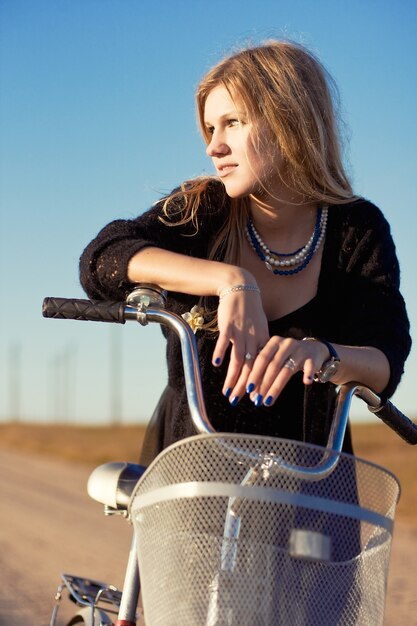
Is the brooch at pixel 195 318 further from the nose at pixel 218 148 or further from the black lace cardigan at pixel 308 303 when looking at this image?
the nose at pixel 218 148

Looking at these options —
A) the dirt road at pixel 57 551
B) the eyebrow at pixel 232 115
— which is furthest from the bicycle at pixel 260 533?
the dirt road at pixel 57 551

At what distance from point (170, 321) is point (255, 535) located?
2.06 feet

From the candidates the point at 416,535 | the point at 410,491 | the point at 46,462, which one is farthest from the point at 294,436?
the point at 46,462

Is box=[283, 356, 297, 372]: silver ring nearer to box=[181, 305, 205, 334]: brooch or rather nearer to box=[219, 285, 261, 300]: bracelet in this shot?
box=[219, 285, 261, 300]: bracelet

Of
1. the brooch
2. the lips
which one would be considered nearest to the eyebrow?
the lips

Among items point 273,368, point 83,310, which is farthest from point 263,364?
point 83,310

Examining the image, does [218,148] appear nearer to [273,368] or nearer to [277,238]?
[277,238]

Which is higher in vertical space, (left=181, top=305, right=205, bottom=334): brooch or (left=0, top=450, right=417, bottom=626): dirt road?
(left=181, top=305, right=205, bottom=334): brooch

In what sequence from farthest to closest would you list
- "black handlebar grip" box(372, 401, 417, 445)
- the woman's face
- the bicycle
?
1. the woman's face
2. "black handlebar grip" box(372, 401, 417, 445)
3. the bicycle

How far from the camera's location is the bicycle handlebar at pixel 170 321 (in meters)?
2.15

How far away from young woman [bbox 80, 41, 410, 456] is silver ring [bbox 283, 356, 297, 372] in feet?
1.55

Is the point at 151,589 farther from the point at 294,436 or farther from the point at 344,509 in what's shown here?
the point at 294,436

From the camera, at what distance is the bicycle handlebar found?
2146 millimetres

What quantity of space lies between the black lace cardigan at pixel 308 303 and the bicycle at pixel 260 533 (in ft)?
2.10
